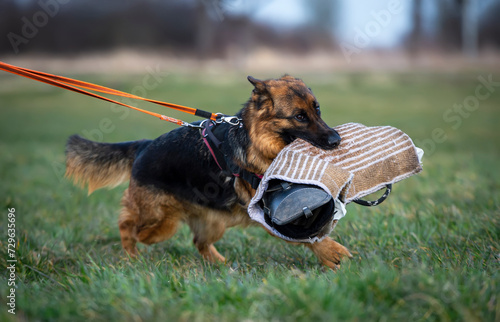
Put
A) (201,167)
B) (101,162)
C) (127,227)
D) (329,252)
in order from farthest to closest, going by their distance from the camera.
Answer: (101,162) < (127,227) < (201,167) < (329,252)

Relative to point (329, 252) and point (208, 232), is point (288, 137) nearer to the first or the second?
point (329, 252)

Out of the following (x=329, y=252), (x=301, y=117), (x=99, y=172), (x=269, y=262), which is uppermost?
(x=301, y=117)

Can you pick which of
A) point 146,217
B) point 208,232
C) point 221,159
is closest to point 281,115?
point 221,159

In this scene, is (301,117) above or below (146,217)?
above

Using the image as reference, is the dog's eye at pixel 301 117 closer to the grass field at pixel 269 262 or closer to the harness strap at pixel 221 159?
the harness strap at pixel 221 159

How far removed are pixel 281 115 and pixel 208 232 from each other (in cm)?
157

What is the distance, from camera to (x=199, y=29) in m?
31.1

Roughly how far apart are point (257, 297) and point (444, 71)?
26976 mm

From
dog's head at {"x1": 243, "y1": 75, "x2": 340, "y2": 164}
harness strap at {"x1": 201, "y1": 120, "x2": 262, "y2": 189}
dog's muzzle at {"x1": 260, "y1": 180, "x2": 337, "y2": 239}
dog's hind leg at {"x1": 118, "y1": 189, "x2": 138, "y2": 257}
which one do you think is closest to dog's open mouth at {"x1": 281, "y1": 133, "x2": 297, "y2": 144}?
dog's head at {"x1": 243, "y1": 75, "x2": 340, "y2": 164}

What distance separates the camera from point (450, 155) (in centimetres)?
1028

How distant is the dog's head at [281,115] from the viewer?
370 cm

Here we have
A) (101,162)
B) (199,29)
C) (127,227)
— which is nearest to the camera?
(127,227)

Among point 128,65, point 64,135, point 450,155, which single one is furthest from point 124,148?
point 128,65

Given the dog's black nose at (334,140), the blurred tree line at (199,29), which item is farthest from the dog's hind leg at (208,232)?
the blurred tree line at (199,29)
